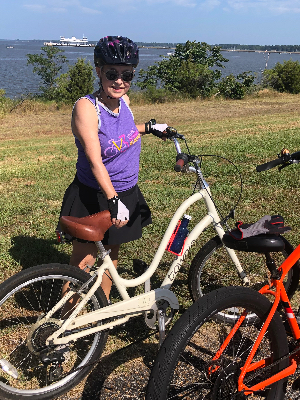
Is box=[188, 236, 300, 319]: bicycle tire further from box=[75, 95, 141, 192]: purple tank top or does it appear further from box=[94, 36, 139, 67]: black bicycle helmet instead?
box=[94, 36, 139, 67]: black bicycle helmet

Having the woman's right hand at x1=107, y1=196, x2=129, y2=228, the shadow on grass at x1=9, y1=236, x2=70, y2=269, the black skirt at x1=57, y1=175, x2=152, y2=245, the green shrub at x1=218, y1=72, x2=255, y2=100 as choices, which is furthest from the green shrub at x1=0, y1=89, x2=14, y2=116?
the woman's right hand at x1=107, y1=196, x2=129, y2=228

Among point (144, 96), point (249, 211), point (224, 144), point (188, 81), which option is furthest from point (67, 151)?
point (188, 81)

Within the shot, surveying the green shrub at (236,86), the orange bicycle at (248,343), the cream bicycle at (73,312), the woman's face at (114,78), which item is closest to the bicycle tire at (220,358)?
the orange bicycle at (248,343)

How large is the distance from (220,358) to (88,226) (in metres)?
1.11

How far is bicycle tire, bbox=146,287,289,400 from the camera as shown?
1.97 metres

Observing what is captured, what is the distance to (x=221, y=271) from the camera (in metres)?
4.27

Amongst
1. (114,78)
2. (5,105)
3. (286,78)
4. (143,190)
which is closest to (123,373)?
(114,78)

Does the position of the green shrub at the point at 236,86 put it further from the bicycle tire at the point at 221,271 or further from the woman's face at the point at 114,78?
the woman's face at the point at 114,78

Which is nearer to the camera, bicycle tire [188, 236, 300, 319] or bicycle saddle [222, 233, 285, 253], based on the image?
bicycle saddle [222, 233, 285, 253]

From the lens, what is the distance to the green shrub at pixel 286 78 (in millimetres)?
29516

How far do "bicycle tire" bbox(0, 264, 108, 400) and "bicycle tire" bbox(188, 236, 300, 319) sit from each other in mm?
1048

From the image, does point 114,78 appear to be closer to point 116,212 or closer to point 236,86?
point 116,212

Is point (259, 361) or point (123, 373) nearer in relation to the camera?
point (259, 361)

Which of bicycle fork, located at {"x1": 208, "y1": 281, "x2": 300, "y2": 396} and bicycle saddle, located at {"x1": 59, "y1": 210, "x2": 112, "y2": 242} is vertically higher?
bicycle saddle, located at {"x1": 59, "y1": 210, "x2": 112, "y2": 242}
